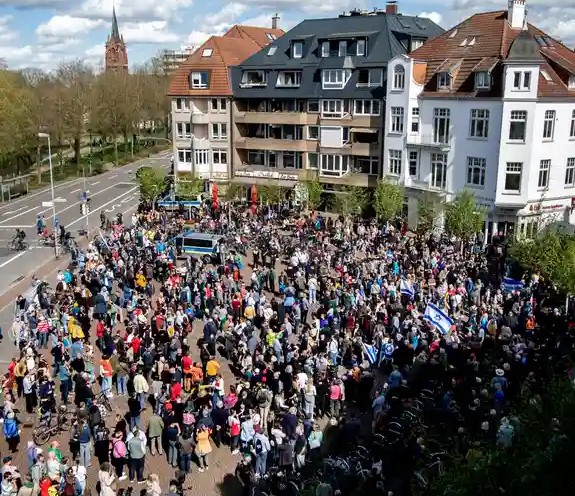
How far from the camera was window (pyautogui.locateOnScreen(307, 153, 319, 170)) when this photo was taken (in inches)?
2061

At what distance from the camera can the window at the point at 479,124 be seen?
1577 inches

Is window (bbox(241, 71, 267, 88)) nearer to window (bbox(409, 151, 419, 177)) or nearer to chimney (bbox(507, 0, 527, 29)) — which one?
window (bbox(409, 151, 419, 177))

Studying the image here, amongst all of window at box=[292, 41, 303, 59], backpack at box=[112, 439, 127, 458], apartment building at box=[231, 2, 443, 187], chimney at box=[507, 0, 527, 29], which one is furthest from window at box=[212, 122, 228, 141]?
backpack at box=[112, 439, 127, 458]

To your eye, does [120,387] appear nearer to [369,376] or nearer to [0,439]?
[0,439]

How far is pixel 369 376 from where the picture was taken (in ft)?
63.7

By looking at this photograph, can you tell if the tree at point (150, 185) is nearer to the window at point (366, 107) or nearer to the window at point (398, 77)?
the window at point (366, 107)

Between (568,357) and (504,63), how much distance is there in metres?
23.3

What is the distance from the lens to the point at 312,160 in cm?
5266

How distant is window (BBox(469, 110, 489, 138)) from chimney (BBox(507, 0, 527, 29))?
6184 millimetres

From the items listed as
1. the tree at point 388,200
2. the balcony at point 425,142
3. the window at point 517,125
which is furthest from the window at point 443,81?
the tree at point 388,200

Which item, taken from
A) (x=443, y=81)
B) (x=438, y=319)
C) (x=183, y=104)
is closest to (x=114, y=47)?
(x=183, y=104)

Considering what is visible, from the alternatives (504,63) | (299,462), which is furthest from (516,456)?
(504,63)

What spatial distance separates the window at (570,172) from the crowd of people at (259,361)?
413 inches

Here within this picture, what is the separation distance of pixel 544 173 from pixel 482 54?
26.8ft
